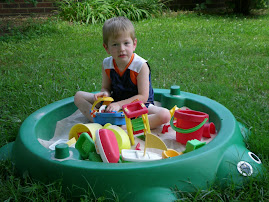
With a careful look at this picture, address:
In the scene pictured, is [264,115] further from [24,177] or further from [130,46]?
[24,177]

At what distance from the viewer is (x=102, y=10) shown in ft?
21.0

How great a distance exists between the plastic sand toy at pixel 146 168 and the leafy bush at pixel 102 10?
4732mm

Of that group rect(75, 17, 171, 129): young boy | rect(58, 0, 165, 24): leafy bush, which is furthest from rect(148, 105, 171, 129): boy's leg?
rect(58, 0, 165, 24): leafy bush

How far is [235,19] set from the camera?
6.76 m

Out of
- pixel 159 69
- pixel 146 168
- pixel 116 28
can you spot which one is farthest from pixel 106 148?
pixel 159 69

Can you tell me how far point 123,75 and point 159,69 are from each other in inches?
52.5

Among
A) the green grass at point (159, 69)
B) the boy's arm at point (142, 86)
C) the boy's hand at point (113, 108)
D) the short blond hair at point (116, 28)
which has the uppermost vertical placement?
the short blond hair at point (116, 28)

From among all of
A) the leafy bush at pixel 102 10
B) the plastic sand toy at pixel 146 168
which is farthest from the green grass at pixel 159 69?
the leafy bush at pixel 102 10

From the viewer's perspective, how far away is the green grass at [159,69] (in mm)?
1628

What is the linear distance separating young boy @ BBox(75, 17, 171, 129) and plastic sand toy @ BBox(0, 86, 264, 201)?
0.51 metres

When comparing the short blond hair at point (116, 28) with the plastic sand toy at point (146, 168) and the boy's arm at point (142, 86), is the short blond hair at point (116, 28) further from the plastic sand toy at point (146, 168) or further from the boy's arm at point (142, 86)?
the plastic sand toy at point (146, 168)

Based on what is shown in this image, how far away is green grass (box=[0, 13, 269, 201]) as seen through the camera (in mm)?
1628

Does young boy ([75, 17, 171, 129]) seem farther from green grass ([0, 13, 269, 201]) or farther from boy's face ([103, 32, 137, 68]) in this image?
green grass ([0, 13, 269, 201])

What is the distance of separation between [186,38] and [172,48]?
751 millimetres
